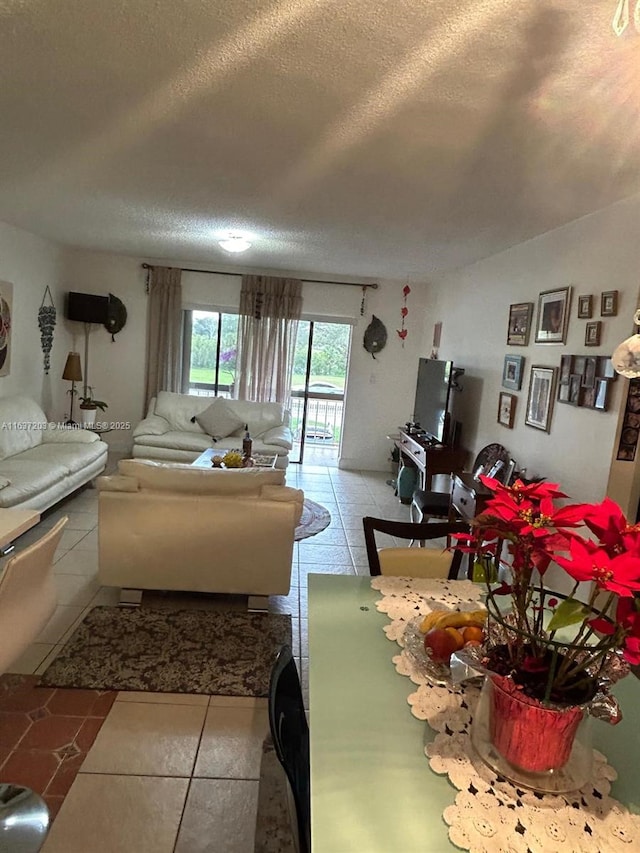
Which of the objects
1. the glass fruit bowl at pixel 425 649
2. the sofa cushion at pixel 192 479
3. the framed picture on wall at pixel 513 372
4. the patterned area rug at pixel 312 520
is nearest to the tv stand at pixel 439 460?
the framed picture on wall at pixel 513 372

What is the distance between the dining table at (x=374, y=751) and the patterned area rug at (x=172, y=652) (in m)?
1.20

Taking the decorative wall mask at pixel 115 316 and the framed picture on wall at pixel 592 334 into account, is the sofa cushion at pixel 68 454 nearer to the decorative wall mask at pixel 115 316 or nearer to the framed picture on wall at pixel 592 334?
the decorative wall mask at pixel 115 316

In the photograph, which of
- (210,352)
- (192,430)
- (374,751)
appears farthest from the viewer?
(210,352)

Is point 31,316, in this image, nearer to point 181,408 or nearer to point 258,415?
point 181,408

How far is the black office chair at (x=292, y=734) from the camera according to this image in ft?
3.45

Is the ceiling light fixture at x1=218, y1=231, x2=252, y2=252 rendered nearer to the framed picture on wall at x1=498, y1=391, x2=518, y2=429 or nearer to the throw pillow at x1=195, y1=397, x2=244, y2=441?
the throw pillow at x1=195, y1=397, x2=244, y2=441

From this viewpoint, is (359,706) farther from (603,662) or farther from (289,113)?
(289,113)

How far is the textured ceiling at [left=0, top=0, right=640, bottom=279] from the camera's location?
156 centimetres

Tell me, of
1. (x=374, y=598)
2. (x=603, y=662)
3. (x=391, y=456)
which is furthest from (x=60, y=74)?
(x=391, y=456)

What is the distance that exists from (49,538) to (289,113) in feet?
6.02

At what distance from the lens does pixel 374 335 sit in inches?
278

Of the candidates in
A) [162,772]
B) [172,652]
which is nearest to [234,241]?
[172,652]

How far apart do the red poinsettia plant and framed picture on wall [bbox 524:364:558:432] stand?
8.53 feet

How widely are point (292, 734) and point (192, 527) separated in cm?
194
